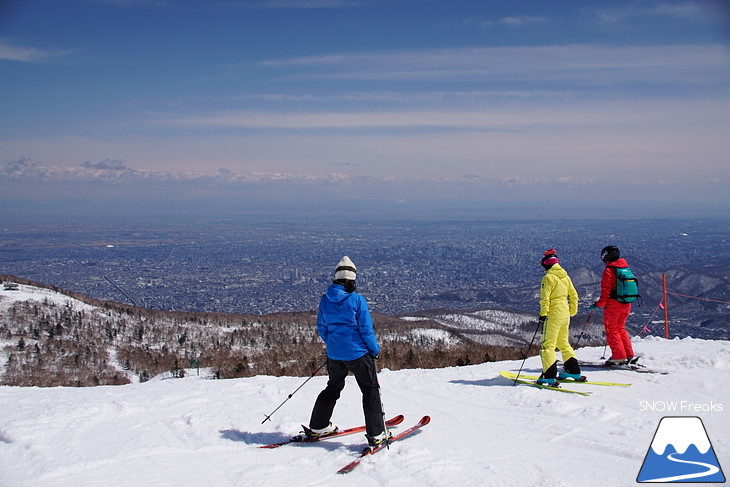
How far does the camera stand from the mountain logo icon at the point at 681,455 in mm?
5086

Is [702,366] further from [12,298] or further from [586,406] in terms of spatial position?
[12,298]

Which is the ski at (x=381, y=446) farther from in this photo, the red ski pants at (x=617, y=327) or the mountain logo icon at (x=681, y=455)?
the red ski pants at (x=617, y=327)

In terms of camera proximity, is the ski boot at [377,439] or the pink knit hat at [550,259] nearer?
the ski boot at [377,439]

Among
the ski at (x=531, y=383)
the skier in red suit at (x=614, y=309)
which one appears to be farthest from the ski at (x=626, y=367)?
the ski at (x=531, y=383)

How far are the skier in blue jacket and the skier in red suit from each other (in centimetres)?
571

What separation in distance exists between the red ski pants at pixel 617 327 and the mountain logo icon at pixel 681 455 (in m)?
3.50

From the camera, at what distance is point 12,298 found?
136ft

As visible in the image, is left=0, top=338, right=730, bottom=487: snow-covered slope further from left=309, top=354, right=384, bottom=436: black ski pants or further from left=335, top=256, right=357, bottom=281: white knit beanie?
left=335, top=256, right=357, bottom=281: white knit beanie

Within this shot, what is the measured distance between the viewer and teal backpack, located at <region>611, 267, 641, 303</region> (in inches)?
383

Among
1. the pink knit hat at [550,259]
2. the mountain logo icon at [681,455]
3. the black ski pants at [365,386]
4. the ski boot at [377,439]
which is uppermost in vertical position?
the pink knit hat at [550,259]

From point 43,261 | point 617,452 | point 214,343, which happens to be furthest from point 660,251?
point 43,261

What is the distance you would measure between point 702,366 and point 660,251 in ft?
451

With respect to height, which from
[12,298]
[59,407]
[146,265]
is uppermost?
[59,407]

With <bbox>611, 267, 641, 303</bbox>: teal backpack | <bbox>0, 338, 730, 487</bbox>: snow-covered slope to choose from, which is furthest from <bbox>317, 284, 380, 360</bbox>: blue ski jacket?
<bbox>611, 267, 641, 303</bbox>: teal backpack
